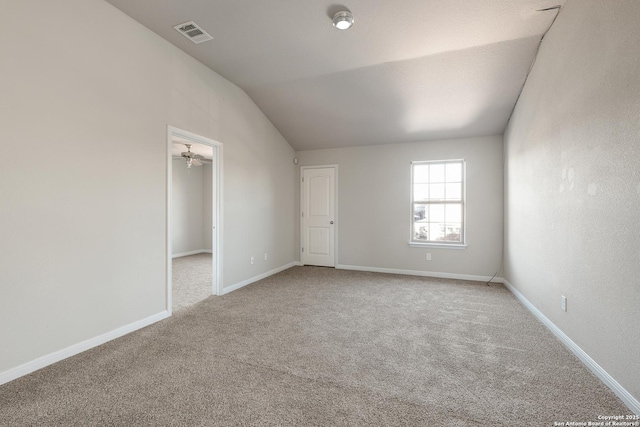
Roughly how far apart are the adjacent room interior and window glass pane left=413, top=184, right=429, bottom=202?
784mm

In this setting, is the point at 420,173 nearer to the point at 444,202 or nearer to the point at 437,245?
the point at 444,202

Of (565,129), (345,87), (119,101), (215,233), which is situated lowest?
(215,233)

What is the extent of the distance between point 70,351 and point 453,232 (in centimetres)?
526

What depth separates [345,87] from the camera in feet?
13.4

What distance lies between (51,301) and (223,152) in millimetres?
2486

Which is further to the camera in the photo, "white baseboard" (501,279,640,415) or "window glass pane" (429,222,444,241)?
"window glass pane" (429,222,444,241)

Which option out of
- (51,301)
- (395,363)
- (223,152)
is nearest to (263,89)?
(223,152)

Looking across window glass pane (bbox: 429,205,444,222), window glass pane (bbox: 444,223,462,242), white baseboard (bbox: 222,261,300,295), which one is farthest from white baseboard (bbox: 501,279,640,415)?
white baseboard (bbox: 222,261,300,295)

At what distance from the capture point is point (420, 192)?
5363 mm

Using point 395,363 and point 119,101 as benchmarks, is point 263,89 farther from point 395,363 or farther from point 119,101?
point 395,363

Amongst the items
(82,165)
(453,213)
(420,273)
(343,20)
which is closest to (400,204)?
(453,213)

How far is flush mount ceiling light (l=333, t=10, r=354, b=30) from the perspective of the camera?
105 inches

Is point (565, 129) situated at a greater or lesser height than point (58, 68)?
lesser

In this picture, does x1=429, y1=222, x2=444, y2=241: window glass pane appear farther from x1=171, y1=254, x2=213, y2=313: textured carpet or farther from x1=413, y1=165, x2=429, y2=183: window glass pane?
x1=171, y1=254, x2=213, y2=313: textured carpet
